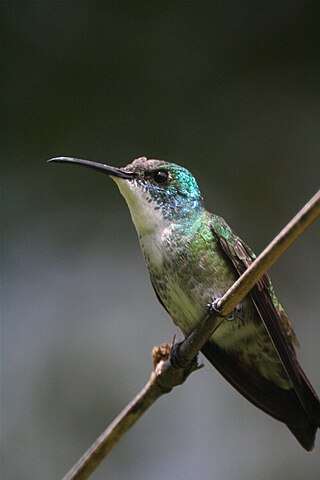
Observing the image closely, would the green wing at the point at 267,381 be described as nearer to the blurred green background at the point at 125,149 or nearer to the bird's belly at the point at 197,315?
the bird's belly at the point at 197,315

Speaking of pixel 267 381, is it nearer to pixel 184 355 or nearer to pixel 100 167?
pixel 184 355

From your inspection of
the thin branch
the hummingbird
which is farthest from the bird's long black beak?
the thin branch

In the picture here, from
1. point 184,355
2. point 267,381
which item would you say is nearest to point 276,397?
point 267,381

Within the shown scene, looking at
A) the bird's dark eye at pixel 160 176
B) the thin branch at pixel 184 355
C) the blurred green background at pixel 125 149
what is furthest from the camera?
the blurred green background at pixel 125 149

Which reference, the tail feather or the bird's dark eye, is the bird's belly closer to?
the tail feather

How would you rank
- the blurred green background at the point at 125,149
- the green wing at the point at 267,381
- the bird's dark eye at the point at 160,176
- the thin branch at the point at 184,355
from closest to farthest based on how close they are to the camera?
the thin branch at the point at 184,355 < the green wing at the point at 267,381 < the bird's dark eye at the point at 160,176 < the blurred green background at the point at 125,149

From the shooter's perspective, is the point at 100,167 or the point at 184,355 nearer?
the point at 184,355

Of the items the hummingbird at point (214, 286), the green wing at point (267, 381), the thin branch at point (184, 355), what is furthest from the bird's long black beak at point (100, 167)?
the thin branch at point (184, 355)
